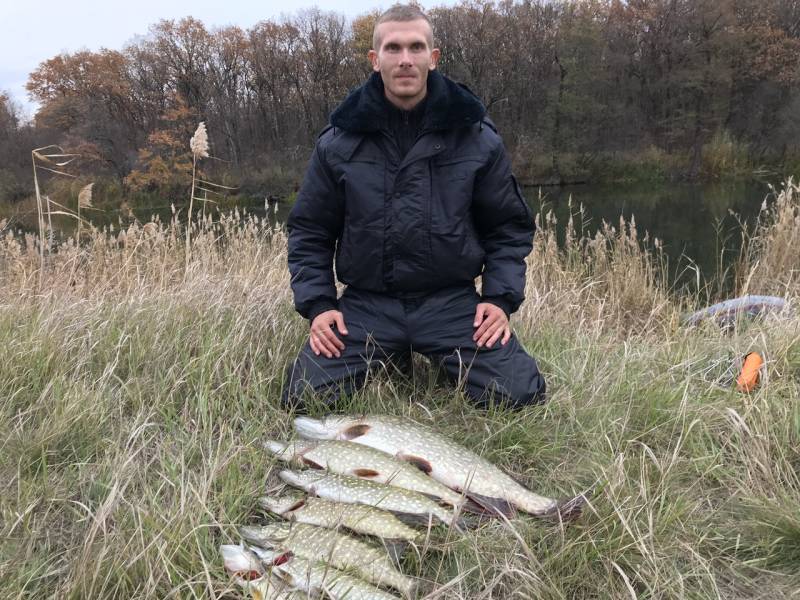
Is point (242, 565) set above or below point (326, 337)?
below

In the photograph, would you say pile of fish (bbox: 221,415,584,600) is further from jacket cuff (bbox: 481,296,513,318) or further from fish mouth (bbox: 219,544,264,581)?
jacket cuff (bbox: 481,296,513,318)

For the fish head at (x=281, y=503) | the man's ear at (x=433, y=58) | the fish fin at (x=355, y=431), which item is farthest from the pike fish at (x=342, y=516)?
the man's ear at (x=433, y=58)

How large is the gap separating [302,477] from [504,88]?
32.8m

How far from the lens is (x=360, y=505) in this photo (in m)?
1.74

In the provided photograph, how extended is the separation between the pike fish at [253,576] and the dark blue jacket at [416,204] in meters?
1.31

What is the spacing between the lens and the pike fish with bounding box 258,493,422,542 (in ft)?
5.43

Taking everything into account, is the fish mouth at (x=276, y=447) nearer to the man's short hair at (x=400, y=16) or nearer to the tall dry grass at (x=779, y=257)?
the man's short hair at (x=400, y=16)

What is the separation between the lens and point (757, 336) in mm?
3012

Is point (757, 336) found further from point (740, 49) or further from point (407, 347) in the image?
point (740, 49)

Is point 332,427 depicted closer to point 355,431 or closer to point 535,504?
point 355,431

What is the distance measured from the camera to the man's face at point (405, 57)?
8.14 feet

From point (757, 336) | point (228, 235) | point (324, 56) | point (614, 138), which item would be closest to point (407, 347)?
point (757, 336)

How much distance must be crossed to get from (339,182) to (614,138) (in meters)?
29.4

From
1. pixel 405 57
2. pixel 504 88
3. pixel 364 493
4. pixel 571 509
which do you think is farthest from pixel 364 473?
pixel 504 88
